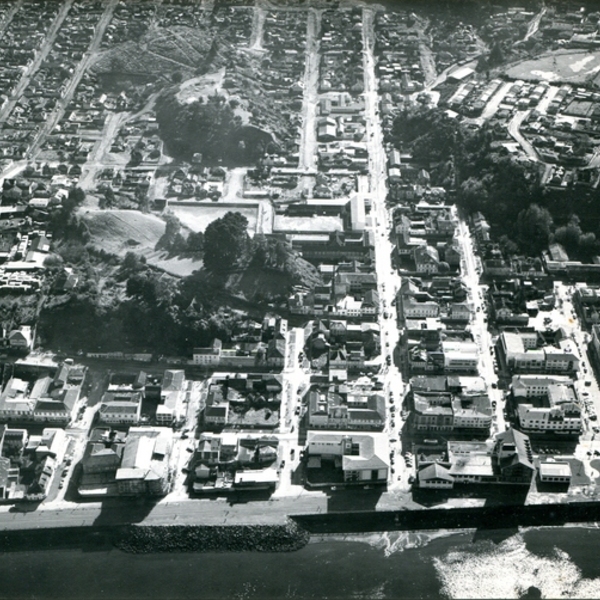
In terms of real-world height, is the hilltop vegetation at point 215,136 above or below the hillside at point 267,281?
above

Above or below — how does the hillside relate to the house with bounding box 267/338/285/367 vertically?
above

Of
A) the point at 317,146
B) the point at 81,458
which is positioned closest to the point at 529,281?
the point at 317,146

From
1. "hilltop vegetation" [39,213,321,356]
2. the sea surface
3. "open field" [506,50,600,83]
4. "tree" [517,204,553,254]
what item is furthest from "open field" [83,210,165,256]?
"open field" [506,50,600,83]

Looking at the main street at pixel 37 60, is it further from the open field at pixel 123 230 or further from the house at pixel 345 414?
the house at pixel 345 414

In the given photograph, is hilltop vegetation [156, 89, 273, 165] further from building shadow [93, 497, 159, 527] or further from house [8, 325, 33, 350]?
building shadow [93, 497, 159, 527]

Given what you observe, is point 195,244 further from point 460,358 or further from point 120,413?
point 460,358

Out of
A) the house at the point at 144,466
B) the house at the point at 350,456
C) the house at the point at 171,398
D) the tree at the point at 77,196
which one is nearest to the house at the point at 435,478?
the house at the point at 350,456
